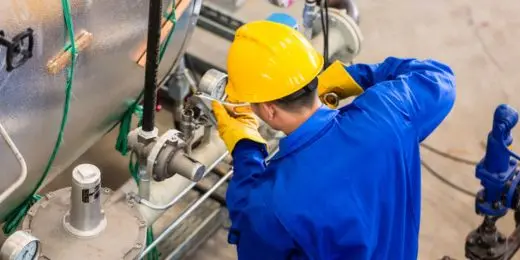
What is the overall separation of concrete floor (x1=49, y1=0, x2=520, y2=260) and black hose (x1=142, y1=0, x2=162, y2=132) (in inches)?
34.1

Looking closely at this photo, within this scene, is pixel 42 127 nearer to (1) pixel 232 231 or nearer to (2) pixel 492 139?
(1) pixel 232 231

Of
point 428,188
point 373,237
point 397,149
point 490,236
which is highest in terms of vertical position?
point 397,149

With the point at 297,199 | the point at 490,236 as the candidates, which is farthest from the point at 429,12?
the point at 297,199

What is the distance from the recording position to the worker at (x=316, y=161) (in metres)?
1.66

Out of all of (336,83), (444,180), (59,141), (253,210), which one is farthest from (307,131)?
(444,180)

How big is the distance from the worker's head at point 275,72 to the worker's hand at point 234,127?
0.17 m

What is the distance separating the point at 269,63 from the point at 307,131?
155 millimetres

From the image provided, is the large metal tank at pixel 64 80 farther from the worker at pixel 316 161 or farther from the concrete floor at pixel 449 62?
the concrete floor at pixel 449 62

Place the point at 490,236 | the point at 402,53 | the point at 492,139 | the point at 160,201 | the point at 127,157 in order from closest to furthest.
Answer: the point at 160,201
the point at 492,139
the point at 490,236
the point at 127,157
the point at 402,53

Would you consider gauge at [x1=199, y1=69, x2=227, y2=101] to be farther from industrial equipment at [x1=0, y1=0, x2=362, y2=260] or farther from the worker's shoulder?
the worker's shoulder

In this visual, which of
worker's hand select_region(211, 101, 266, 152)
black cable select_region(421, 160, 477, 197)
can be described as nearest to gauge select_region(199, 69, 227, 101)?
worker's hand select_region(211, 101, 266, 152)

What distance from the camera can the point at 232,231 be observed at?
1.90 metres

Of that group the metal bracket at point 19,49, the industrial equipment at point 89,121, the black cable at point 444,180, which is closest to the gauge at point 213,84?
the industrial equipment at point 89,121

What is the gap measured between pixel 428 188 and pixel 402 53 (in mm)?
809
